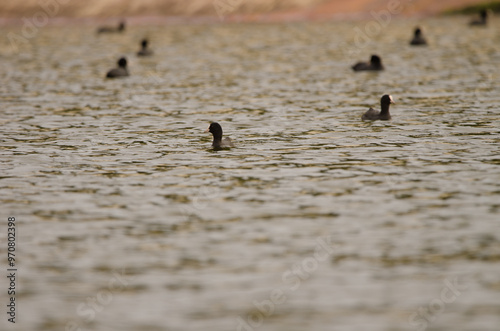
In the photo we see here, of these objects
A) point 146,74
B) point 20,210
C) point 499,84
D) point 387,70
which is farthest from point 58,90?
point 20,210

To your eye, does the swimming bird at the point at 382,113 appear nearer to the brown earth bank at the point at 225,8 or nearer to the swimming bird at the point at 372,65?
the swimming bird at the point at 372,65

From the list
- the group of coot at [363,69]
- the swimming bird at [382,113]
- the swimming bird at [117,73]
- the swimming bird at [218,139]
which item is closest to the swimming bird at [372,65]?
the group of coot at [363,69]

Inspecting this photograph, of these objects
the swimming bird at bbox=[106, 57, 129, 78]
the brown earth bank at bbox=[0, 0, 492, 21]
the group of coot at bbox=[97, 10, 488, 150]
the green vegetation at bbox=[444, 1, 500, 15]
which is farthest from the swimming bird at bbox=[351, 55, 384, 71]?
the brown earth bank at bbox=[0, 0, 492, 21]

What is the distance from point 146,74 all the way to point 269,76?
6652mm

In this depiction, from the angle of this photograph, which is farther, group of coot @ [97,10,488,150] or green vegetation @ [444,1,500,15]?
green vegetation @ [444,1,500,15]

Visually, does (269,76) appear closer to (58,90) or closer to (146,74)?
(146,74)

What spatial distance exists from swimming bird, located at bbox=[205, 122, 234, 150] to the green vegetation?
6381 centimetres

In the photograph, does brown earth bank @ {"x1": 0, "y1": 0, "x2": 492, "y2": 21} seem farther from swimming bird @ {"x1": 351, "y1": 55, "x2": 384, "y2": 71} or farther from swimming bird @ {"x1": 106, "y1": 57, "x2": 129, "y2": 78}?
swimming bird @ {"x1": 106, "y1": 57, "x2": 129, "y2": 78}

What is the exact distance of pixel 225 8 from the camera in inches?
3954

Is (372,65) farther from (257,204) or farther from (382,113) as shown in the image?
(257,204)

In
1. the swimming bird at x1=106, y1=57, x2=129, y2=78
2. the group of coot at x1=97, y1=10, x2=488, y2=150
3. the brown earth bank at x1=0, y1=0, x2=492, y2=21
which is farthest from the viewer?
the brown earth bank at x1=0, y1=0, x2=492, y2=21

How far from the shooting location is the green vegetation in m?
85.8

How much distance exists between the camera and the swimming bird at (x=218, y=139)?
26.2 metres

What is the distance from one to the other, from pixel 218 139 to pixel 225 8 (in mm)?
75789
